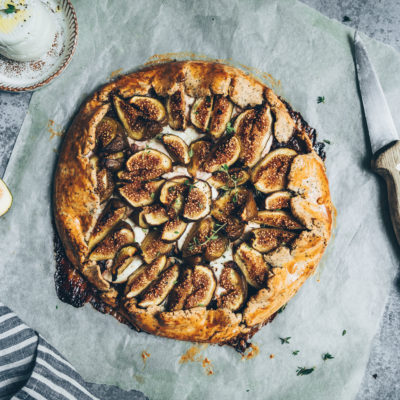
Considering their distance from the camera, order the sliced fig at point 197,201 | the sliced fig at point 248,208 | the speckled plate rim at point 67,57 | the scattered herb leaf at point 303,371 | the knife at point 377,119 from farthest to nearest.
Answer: the scattered herb leaf at point 303,371
the knife at point 377,119
the speckled plate rim at point 67,57
the sliced fig at point 197,201
the sliced fig at point 248,208

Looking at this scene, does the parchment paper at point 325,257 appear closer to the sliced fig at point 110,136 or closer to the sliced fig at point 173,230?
the sliced fig at point 110,136

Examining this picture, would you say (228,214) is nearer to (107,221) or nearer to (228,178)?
(228,178)

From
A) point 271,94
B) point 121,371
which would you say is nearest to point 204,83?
point 271,94

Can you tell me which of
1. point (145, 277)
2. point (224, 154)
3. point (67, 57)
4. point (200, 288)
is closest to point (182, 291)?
point (200, 288)

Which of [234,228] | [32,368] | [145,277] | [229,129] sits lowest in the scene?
[32,368]

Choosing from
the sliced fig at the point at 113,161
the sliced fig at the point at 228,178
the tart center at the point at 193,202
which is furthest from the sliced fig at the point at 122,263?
the sliced fig at the point at 228,178

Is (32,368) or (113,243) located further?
(32,368)
